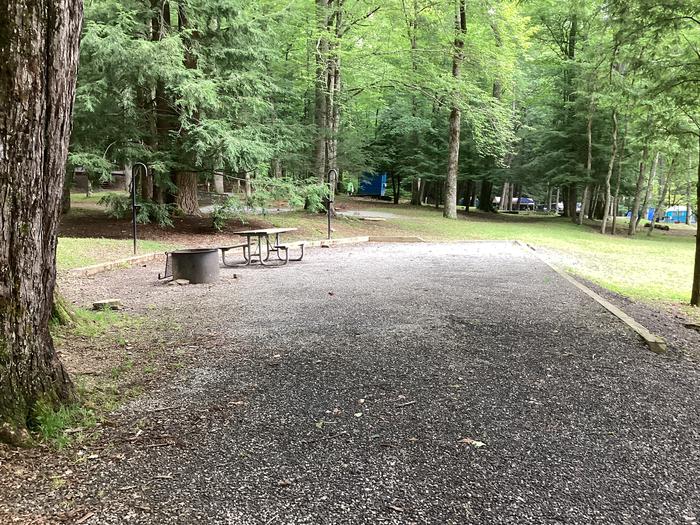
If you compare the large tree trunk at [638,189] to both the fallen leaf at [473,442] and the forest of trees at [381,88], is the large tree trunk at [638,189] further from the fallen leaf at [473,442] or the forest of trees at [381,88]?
the fallen leaf at [473,442]

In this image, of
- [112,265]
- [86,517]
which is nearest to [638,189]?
[112,265]

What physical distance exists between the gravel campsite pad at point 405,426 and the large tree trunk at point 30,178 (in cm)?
56

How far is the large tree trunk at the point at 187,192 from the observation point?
14344 millimetres

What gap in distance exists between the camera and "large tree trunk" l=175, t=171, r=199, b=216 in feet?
47.1

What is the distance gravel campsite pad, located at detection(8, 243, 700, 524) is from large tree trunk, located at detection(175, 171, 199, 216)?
9389mm

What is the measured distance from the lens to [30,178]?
2.45 metres

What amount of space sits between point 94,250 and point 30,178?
7.70m

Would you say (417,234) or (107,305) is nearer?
(107,305)

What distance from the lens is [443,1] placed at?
18.8 metres

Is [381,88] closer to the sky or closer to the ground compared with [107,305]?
closer to the sky

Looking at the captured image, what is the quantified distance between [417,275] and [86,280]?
183 inches

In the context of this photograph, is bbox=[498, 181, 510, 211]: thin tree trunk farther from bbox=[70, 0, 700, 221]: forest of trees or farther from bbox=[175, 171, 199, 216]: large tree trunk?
bbox=[175, 171, 199, 216]: large tree trunk

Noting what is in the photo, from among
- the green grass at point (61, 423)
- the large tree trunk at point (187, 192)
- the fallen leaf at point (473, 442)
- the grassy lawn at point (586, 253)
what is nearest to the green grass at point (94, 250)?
the large tree trunk at point (187, 192)

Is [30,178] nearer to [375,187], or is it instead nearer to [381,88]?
[381,88]
